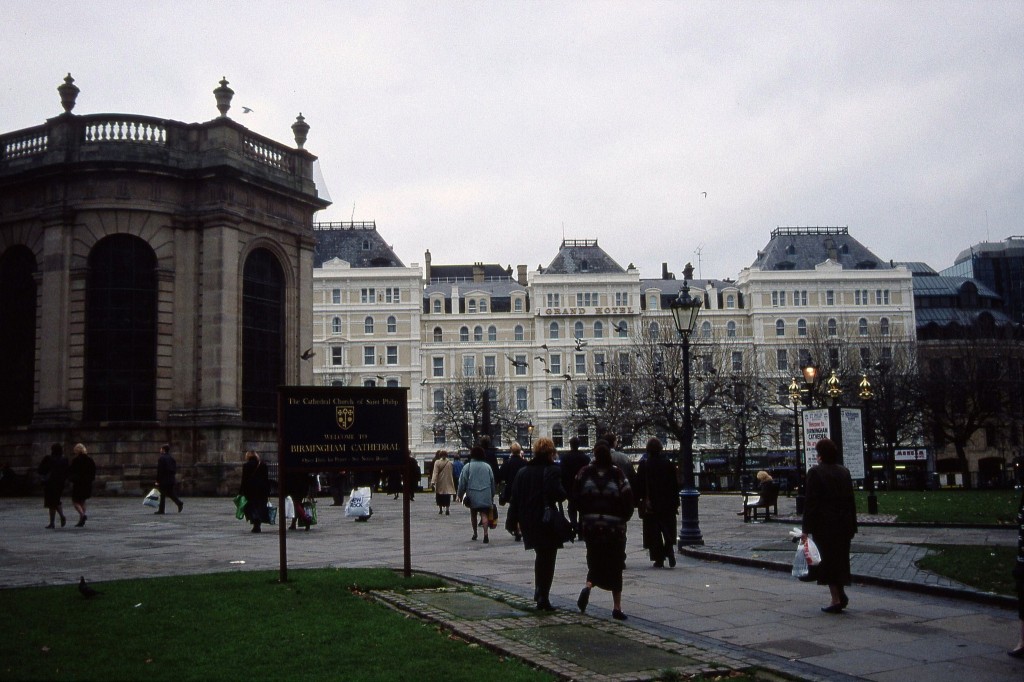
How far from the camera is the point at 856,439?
23.6 m

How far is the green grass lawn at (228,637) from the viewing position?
742 centimetres

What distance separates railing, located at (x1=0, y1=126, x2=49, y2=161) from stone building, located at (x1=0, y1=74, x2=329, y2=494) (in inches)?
2.9

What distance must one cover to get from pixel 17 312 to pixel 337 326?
54.8 metres

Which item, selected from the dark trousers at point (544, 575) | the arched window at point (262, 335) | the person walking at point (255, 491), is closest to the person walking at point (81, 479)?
the person walking at point (255, 491)

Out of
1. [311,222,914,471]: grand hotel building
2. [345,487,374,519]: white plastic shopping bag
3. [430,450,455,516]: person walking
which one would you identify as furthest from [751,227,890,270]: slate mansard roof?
[345,487,374,519]: white plastic shopping bag

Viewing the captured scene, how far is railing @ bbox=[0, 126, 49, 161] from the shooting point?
118 ft

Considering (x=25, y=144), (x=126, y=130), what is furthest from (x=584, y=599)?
(x=25, y=144)

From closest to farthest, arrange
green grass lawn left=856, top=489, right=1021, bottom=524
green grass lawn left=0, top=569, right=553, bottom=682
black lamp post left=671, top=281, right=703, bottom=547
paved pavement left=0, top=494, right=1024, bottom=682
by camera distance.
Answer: green grass lawn left=0, top=569, right=553, bottom=682 → paved pavement left=0, top=494, right=1024, bottom=682 → black lamp post left=671, top=281, right=703, bottom=547 → green grass lawn left=856, top=489, right=1021, bottom=524

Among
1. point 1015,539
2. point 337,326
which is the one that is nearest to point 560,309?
point 337,326

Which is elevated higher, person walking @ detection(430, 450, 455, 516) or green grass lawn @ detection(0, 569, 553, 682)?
person walking @ detection(430, 450, 455, 516)

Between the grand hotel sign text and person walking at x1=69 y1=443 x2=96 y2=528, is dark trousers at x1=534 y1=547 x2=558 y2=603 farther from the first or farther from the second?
the grand hotel sign text

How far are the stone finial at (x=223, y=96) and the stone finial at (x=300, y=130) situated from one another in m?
4.12

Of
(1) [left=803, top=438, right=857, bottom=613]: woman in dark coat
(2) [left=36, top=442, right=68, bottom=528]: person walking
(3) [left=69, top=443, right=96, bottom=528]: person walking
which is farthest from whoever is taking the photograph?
(3) [left=69, top=443, right=96, bottom=528]: person walking

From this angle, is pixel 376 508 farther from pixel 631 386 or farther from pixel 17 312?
pixel 631 386
